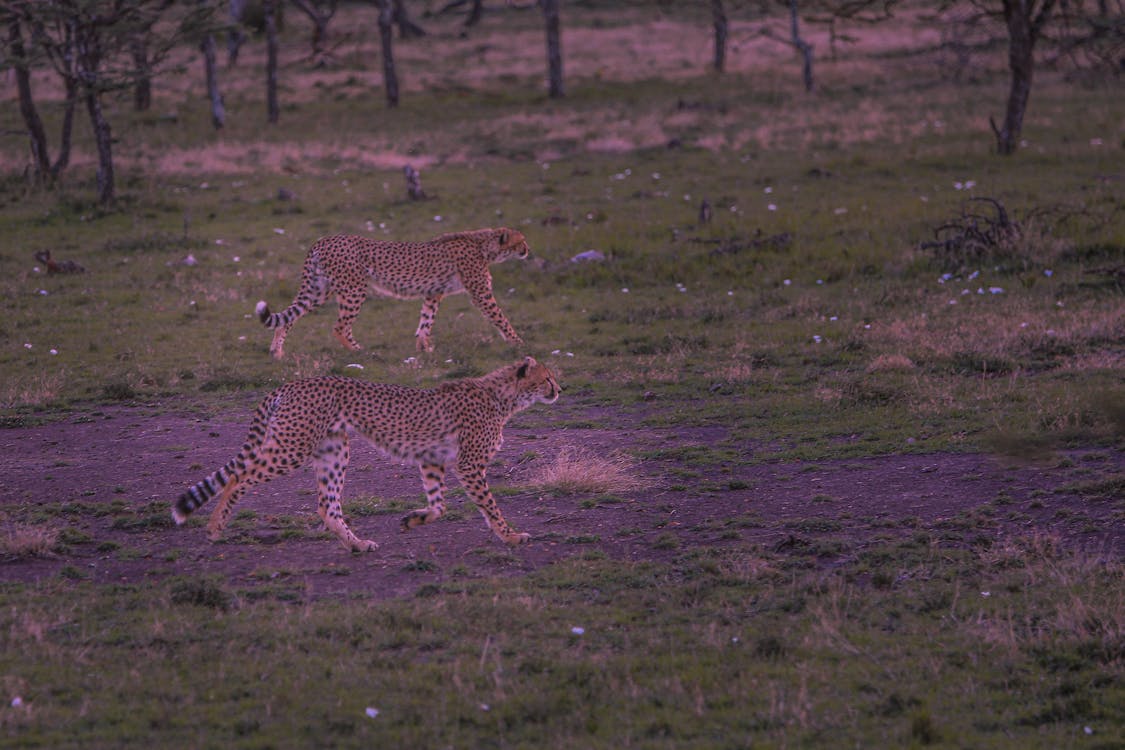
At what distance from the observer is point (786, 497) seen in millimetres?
9734

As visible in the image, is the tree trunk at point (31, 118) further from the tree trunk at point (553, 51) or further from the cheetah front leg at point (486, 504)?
the cheetah front leg at point (486, 504)

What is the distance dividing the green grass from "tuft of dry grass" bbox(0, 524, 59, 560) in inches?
26.5

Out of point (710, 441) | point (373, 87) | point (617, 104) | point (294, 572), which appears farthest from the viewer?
point (373, 87)

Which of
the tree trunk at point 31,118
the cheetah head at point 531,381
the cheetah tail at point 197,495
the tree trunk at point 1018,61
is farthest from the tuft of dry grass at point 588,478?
the tree trunk at point 31,118

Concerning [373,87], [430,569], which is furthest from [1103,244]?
[373,87]

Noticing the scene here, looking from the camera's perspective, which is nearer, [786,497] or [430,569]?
[430,569]

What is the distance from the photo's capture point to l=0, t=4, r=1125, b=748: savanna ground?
20.2 feet

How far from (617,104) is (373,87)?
33.1 ft

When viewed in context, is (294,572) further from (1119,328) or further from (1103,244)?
(1103,244)

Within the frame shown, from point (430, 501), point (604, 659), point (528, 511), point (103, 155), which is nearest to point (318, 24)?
point (103, 155)

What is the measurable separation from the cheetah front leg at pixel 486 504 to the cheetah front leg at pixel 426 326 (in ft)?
19.9

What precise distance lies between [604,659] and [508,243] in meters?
9.71

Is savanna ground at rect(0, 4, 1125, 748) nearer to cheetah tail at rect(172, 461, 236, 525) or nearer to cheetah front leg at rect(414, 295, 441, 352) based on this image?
cheetah front leg at rect(414, 295, 441, 352)

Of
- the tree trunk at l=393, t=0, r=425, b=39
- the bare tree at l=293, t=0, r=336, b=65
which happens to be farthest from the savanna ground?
the tree trunk at l=393, t=0, r=425, b=39
